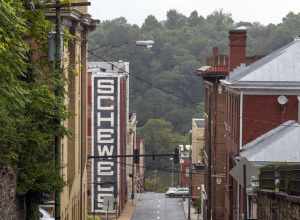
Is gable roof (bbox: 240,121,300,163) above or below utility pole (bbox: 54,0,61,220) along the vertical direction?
below

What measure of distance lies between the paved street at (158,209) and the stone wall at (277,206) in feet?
178

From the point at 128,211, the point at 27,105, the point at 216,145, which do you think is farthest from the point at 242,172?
the point at 128,211

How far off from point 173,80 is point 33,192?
436 feet

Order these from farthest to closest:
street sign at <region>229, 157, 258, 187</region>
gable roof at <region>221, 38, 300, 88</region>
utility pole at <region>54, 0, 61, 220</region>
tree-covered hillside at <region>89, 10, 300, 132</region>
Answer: tree-covered hillside at <region>89, 10, 300, 132</region> < gable roof at <region>221, 38, 300, 88</region> < street sign at <region>229, 157, 258, 187</region> < utility pole at <region>54, 0, 61, 220</region>

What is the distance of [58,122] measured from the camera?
97.7 ft

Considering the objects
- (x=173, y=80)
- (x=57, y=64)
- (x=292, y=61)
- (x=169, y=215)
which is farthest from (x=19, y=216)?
(x=173, y=80)

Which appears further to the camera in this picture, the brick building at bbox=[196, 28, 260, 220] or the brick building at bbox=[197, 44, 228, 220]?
the brick building at bbox=[197, 44, 228, 220]

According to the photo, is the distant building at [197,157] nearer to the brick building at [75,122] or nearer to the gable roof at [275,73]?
the brick building at [75,122]

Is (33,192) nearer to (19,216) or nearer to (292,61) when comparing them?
(19,216)

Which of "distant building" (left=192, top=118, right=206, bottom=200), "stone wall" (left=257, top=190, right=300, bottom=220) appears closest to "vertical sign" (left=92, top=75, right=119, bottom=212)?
"distant building" (left=192, top=118, right=206, bottom=200)

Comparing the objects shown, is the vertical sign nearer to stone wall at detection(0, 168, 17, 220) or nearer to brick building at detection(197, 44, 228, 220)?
brick building at detection(197, 44, 228, 220)

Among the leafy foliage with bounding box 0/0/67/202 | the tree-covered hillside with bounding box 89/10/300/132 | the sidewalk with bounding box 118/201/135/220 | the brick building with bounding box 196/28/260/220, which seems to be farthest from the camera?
the tree-covered hillside with bounding box 89/10/300/132

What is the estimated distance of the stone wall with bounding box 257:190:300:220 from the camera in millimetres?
24422

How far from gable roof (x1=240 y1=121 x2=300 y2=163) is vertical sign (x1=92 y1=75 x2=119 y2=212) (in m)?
43.5
